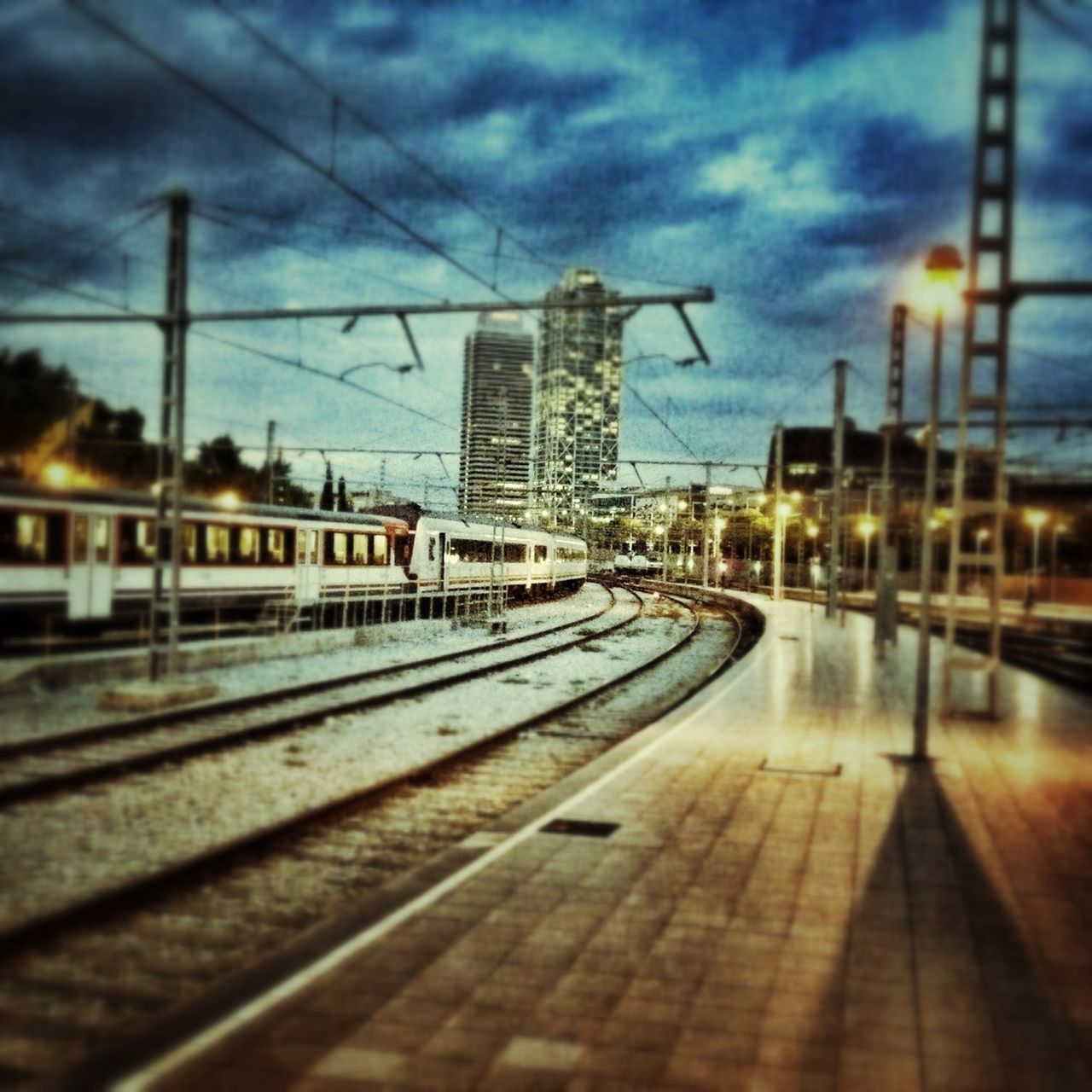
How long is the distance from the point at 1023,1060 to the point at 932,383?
8.16 metres

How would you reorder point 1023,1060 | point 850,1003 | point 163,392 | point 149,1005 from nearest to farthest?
point 1023,1060 < point 850,1003 < point 149,1005 < point 163,392

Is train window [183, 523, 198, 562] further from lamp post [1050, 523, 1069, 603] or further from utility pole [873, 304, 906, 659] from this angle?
A: lamp post [1050, 523, 1069, 603]

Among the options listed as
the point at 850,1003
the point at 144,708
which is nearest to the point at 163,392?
the point at 144,708

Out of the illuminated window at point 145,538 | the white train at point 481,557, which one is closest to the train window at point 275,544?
the white train at point 481,557

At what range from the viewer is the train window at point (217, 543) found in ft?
65.4

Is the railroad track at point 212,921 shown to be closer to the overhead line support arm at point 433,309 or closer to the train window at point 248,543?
the overhead line support arm at point 433,309

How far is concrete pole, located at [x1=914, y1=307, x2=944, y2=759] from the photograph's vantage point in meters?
10.3

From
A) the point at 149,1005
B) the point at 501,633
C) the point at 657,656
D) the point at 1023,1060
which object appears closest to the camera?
the point at 1023,1060

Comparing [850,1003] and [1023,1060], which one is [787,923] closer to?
[850,1003]

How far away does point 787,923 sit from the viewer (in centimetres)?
541

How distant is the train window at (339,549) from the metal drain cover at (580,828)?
69.1 ft

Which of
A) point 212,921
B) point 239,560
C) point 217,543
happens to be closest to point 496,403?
point 239,560

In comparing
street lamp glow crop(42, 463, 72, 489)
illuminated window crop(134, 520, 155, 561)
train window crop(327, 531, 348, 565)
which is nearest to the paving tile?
street lamp glow crop(42, 463, 72, 489)

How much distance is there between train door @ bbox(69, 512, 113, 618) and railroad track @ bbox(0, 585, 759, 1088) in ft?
14.3
